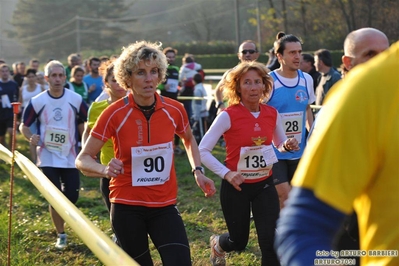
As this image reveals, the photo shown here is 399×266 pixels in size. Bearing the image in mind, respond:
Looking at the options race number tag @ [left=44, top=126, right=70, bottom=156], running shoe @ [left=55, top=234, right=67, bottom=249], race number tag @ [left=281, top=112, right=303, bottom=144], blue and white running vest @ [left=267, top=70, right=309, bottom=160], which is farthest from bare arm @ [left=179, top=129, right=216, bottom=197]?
running shoe @ [left=55, top=234, right=67, bottom=249]

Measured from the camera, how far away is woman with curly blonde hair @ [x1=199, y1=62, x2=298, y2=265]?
17.7 feet

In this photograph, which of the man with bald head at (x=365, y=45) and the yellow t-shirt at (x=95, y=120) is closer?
the man with bald head at (x=365, y=45)

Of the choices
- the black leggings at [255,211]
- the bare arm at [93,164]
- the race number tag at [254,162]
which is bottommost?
the black leggings at [255,211]

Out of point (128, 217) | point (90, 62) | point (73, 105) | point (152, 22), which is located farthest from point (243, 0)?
point (128, 217)

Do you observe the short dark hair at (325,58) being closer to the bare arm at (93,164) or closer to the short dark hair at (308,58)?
the short dark hair at (308,58)

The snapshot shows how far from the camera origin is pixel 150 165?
457 cm

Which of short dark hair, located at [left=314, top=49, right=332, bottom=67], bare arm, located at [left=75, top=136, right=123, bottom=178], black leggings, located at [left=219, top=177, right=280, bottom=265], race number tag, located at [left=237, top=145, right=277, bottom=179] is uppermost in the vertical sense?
short dark hair, located at [left=314, top=49, right=332, bottom=67]

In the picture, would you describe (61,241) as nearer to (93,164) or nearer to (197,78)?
(93,164)

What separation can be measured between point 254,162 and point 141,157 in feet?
3.95

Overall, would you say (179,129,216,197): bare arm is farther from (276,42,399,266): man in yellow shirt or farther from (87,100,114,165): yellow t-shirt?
(276,42,399,266): man in yellow shirt

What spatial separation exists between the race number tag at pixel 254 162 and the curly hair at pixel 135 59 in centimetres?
110

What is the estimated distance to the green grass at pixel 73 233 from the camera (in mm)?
6871

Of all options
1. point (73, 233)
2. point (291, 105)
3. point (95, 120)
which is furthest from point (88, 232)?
point (73, 233)

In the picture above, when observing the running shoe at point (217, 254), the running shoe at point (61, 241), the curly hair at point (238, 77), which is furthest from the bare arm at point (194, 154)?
the running shoe at point (61, 241)
